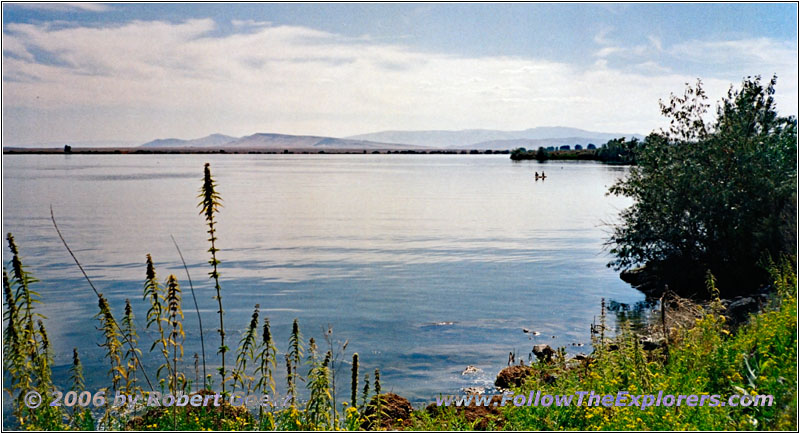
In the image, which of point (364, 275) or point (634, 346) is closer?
point (634, 346)

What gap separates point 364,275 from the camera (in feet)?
79.8

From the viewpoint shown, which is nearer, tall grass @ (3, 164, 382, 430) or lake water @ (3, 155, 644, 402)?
tall grass @ (3, 164, 382, 430)

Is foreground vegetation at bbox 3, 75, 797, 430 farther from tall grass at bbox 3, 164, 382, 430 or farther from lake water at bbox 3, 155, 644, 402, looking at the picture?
lake water at bbox 3, 155, 644, 402

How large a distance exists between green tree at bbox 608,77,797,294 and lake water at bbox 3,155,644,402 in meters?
2.13

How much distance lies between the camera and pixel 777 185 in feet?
68.2

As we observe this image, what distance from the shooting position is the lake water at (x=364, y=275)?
52.6ft

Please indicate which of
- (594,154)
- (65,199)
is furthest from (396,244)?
(594,154)

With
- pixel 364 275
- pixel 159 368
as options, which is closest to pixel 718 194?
pixel 364 275

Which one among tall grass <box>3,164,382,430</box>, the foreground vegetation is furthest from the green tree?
tall grass <box>3,164,382,430</box>

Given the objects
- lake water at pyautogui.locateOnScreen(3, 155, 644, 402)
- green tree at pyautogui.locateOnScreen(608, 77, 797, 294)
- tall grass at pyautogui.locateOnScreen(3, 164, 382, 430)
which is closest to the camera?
tall grass at pyautogui.locateOnScreen(3, 164, 382, 430)

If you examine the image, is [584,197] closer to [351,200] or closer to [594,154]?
[351,200]

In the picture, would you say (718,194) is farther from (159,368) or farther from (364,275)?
(159,368)

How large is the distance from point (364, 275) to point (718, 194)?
11486mm

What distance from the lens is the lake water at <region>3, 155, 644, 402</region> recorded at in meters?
16.0
